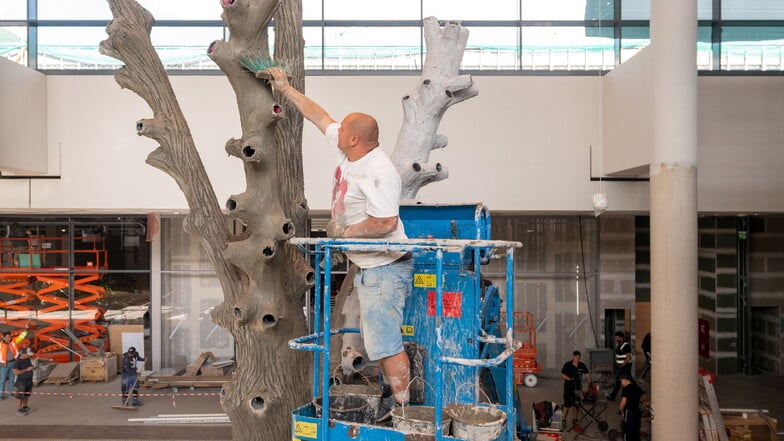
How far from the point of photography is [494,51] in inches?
470

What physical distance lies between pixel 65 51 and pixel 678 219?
1080 centimetres

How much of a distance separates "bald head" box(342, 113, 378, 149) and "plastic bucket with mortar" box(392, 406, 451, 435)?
178cm

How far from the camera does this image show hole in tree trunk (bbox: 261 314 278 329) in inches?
215

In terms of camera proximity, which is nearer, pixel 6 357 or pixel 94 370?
pixel 6 357

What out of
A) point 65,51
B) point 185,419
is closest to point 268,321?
point 185,419

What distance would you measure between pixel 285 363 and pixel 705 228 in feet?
44.2

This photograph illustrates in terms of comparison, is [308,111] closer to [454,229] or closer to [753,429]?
[454,229]

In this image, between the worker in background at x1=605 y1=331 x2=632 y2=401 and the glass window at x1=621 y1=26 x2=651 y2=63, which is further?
the glass window at x1=621 y1=26 x2=651 y2=63

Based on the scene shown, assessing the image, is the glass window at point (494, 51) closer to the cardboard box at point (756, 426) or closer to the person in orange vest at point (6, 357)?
the cardboard box at point (756, 426)

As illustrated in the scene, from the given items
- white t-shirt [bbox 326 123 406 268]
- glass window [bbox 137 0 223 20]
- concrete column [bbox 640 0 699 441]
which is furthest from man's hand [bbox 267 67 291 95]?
glass window [bbox 137 0 223 20]

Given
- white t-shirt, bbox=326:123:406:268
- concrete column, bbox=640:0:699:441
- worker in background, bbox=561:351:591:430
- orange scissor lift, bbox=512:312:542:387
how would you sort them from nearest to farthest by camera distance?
1. white t-shirt, bbox=326:123:406:268
2. concrete column, bbox=640:0:699:441
3. worker in background, bbox=561:351:591:430
4. orange scissor lift, bbox=512:312:542:387

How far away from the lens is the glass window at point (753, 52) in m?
10.8

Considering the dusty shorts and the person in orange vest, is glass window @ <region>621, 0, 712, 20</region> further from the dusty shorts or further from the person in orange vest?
the person in orange vest

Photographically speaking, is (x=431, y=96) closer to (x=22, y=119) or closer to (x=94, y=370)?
(x=22, y=119)
